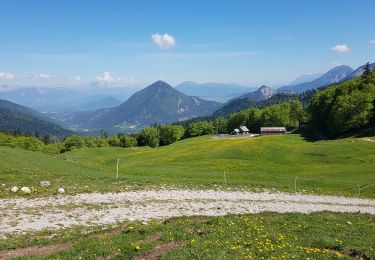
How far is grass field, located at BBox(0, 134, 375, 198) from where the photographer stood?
1345 inches

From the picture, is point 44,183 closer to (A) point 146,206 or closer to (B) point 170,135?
(A) point 146,206

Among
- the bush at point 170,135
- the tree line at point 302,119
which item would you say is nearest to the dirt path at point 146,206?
the tree line at point 302,119

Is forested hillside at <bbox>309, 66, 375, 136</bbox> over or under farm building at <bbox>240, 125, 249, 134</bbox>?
over

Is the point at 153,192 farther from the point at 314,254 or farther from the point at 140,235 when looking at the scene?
the point at 314,254

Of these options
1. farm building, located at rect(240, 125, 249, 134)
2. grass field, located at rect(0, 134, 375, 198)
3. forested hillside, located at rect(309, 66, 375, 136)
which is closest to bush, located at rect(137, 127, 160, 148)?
farm building, located at rect(240, 125, 249, 134)

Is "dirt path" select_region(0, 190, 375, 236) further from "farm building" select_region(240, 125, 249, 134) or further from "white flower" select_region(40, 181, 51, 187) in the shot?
"farm building" select_region(240, 125, 249, 134)

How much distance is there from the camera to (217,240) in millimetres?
17266

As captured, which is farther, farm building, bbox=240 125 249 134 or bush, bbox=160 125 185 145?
bush, bbox=160 125 185 145

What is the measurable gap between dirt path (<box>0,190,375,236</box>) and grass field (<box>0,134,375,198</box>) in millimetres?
2762

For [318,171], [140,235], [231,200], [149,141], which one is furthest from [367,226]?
[149,141]

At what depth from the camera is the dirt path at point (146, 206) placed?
2255 cm

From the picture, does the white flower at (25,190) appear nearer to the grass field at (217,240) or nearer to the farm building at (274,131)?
the grass field at (217,240)

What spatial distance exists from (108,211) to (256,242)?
11.4 meters

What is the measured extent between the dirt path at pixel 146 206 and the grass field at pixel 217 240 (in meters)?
2.13
